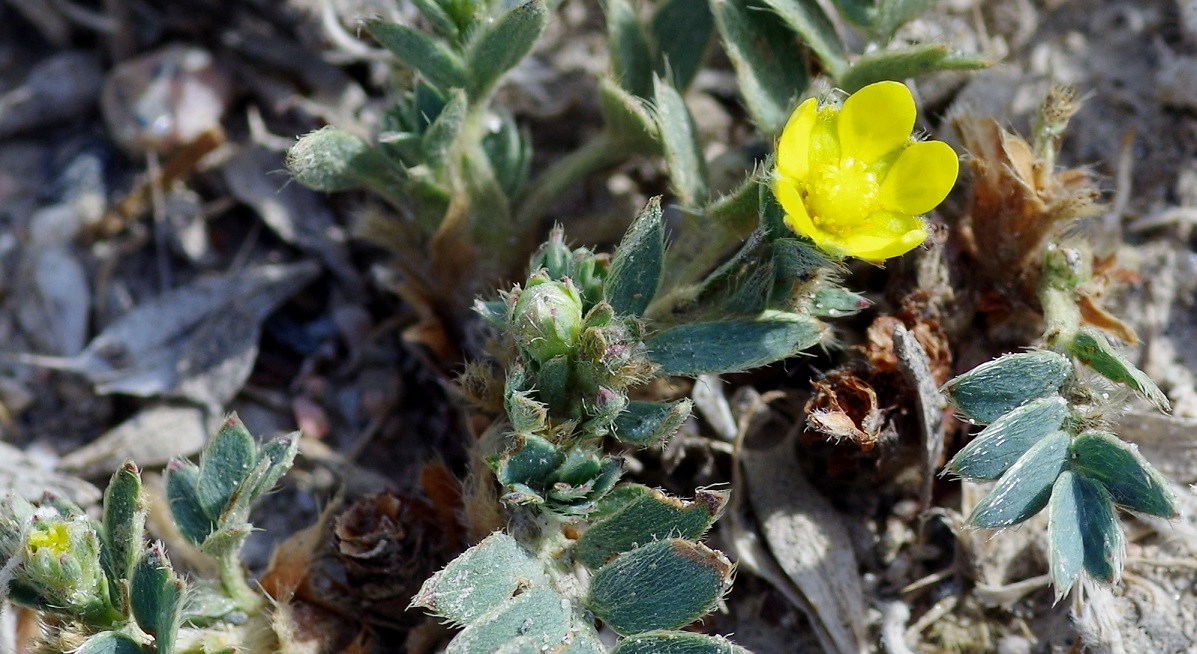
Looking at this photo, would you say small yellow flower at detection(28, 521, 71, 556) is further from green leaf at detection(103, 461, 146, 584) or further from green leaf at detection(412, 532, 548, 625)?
green leaf at detection(412, 532, 548, 625)

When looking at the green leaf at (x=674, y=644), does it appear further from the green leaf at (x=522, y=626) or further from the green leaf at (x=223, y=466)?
the green leaf at (x=223, y=466)

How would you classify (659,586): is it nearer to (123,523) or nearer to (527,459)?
(527,459)

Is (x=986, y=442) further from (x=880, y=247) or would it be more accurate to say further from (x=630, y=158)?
(x=630, y=158)

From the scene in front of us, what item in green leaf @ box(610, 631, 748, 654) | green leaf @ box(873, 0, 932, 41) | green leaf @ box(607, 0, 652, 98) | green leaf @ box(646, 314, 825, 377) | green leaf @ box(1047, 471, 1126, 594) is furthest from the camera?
green leaf @ box(607, 0, 652, 98)

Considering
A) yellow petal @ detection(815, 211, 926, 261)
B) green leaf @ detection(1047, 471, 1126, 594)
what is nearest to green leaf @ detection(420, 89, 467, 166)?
yellow petal @ detection(815, 211, 926, 261)

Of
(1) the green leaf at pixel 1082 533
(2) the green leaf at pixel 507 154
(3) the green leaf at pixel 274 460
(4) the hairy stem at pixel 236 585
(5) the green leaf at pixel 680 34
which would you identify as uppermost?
(5) the green leaf at pixel 680 34

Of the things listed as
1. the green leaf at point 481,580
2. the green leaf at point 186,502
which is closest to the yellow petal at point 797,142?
the green leaf at point 481,580
